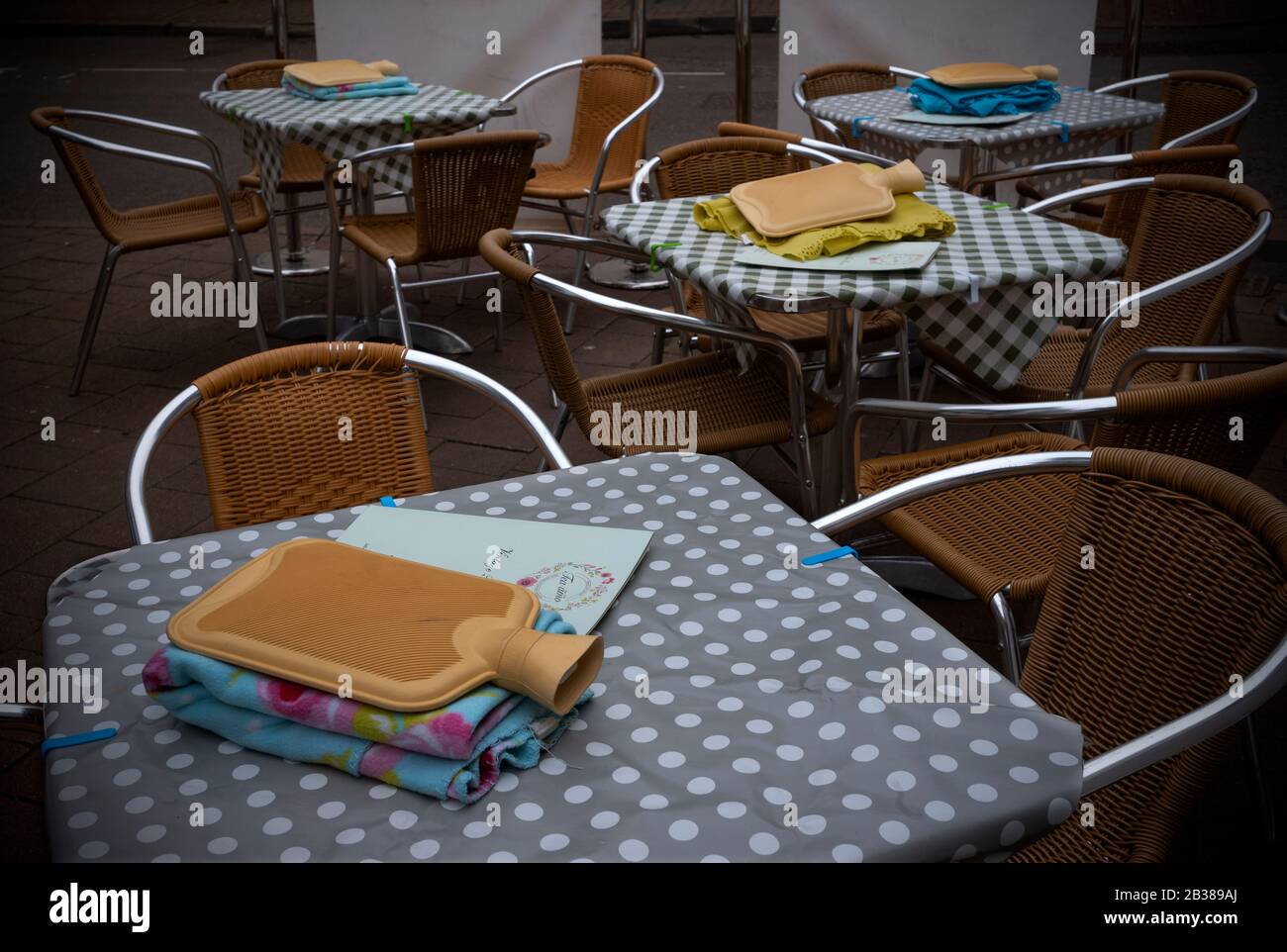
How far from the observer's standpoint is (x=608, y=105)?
5121 mm

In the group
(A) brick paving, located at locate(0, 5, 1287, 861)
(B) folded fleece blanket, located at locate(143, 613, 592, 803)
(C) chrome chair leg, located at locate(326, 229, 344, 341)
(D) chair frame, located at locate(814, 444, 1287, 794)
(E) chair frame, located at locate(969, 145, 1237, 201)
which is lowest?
(A) brick paving, located at locate(0, 5, 1287, 861)

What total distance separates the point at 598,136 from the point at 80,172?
209 centimetres

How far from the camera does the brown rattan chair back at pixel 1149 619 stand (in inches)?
48.1

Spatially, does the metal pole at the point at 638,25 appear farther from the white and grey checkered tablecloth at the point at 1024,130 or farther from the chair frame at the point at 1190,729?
the chair frame at the point at 1190,729

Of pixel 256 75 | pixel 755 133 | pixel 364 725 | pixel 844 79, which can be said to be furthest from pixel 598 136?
pixel 364 725

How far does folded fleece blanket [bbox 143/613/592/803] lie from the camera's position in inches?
37.2

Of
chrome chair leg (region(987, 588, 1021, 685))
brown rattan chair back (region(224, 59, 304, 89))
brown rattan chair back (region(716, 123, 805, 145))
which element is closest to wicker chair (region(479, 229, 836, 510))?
chrome chair leg (region(987, 588, 1021, 685))

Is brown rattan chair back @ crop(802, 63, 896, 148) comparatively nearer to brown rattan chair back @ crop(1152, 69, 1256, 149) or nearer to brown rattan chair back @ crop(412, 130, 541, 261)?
brown rattan chair back @ crop(1152, 69, 1256, 149)

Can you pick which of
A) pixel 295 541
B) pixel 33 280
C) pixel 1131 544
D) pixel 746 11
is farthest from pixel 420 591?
pixel 33 280

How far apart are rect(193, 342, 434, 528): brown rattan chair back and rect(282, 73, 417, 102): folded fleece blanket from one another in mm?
2774

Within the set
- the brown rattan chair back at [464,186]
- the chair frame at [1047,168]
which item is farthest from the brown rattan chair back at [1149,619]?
the brown rattan chair back at [464,186]
